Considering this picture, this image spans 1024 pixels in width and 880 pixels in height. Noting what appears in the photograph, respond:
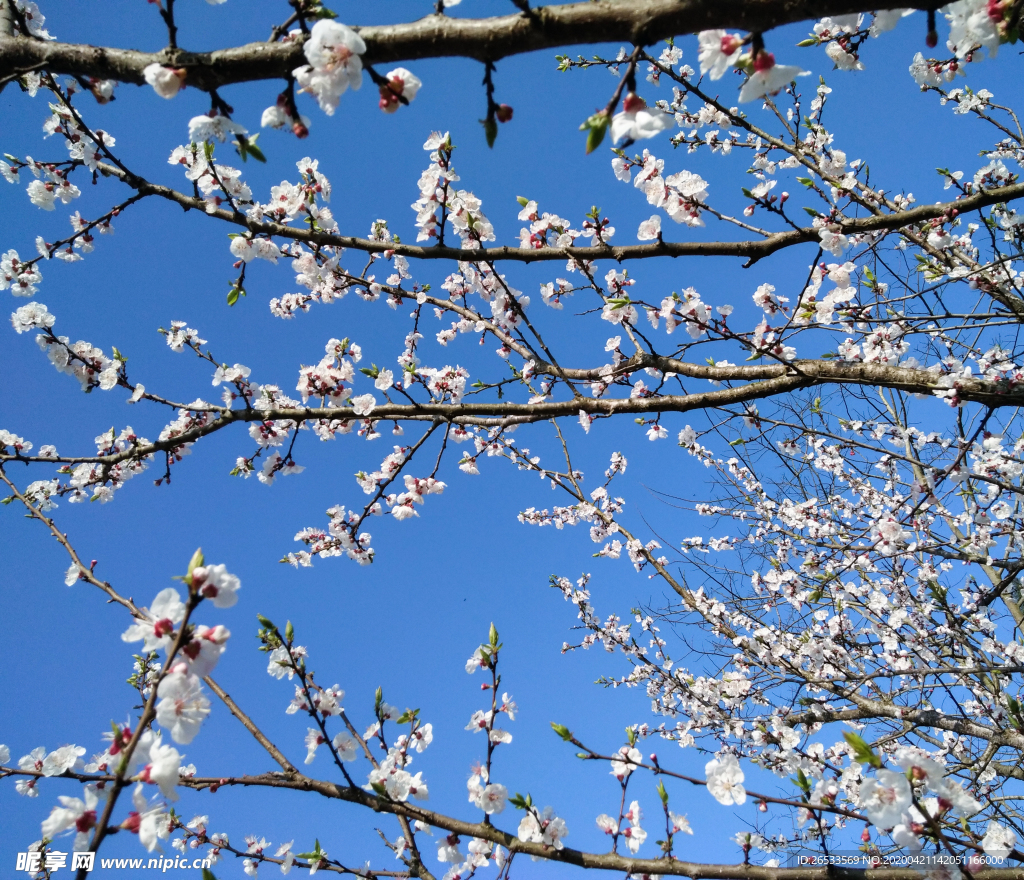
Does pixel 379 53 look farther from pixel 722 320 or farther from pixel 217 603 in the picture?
pixel 722 320

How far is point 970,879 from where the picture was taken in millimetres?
1809

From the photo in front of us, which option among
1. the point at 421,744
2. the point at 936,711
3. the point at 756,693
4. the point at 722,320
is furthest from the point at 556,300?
the point at 936,711

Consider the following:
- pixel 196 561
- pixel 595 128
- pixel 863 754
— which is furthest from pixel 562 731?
pixel 595 128

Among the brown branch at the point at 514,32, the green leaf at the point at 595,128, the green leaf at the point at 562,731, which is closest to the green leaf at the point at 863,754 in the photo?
the green leaf at the point at 562,731

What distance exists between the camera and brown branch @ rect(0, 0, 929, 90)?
4.72ft

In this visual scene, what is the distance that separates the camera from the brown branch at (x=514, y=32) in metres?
1.44

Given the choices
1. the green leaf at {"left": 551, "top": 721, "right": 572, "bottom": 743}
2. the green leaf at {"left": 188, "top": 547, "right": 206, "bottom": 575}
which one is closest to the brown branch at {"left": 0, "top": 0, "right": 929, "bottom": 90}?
the green leaf at {"left": 188, "top": 547, "right": 206, "bottom": 575}

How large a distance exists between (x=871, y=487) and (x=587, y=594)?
13.8ft

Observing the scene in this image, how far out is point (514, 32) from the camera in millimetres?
1570

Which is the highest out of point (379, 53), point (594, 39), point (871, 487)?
point (871, 487)

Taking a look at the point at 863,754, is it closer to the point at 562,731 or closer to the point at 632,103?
the point at 562,731

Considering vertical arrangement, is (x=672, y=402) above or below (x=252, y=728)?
above

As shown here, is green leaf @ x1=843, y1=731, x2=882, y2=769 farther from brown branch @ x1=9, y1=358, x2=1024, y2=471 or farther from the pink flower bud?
the pink flower bud

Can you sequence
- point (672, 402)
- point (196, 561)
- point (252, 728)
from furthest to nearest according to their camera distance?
point (672, 402) → point (252, 728) → point (196, 561)
